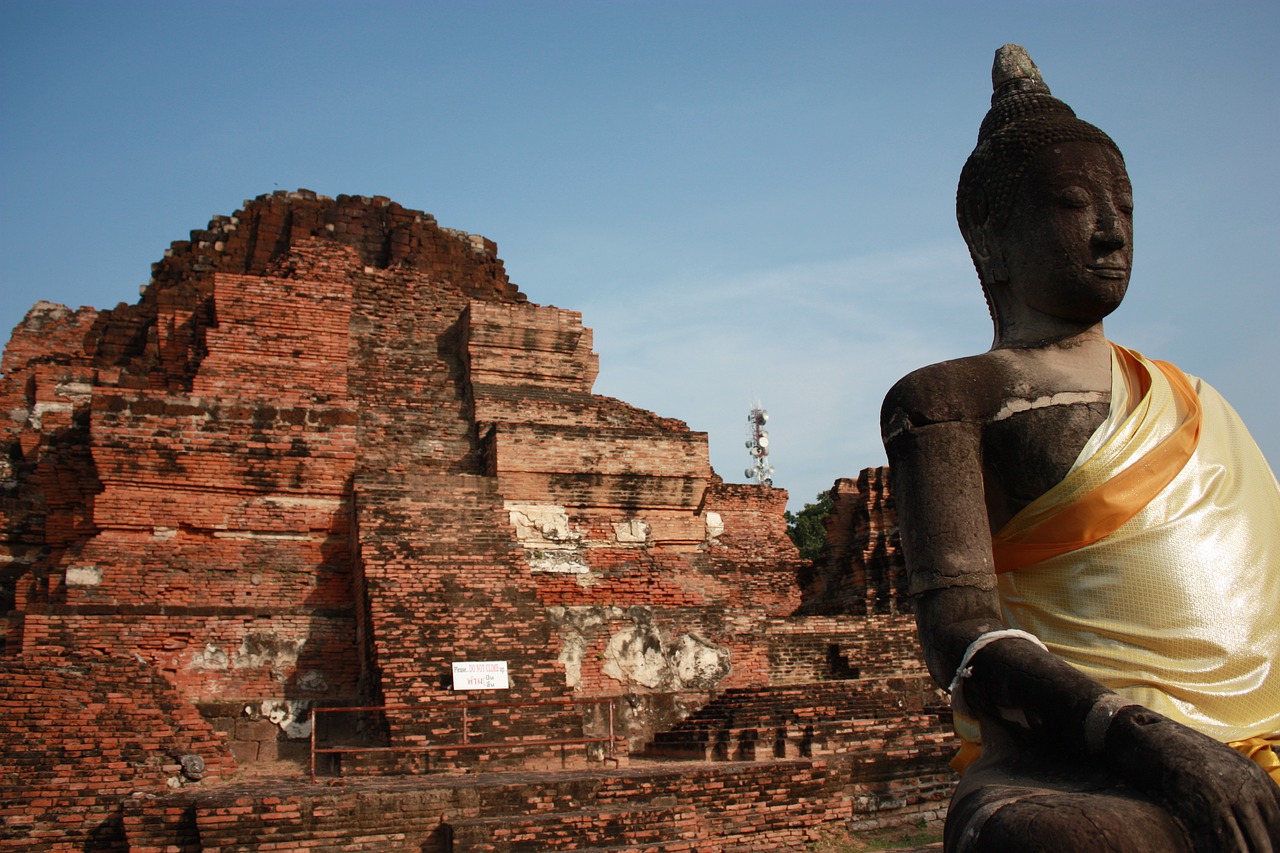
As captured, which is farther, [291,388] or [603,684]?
[291,388]

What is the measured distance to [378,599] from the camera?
11.0 metres

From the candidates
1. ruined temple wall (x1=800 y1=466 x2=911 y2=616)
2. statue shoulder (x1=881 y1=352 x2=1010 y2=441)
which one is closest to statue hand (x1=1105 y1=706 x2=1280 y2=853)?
statue shoulder (x1=881 y1=352 x2=1010 y2=441)

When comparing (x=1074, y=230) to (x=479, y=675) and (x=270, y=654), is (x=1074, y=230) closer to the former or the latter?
(x=479, y=675)

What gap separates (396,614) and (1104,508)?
883 centimetres

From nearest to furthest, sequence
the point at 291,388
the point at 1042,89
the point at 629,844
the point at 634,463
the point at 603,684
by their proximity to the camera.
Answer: the point at 1042,89
the point at 629,844
the point at 603,684
the point at 634,463
the point at 291,388

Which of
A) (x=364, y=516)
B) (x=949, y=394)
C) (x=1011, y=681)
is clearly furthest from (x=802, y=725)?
(x=1011, y=681)

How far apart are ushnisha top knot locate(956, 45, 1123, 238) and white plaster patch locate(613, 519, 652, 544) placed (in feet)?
36.2

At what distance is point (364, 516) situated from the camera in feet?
39.5

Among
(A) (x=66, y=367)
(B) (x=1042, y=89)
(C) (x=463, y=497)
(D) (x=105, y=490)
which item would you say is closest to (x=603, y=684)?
(C) (x=463, y=497)

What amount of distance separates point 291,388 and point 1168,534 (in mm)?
14042

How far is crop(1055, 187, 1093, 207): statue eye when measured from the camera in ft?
10.4

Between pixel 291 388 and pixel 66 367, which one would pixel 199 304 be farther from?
pixel 291 388

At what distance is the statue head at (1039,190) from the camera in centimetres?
316

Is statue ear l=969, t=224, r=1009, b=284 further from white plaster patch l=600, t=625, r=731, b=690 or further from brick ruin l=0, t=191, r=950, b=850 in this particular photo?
white plaster patch l=600, t=625, r=731, b=690
